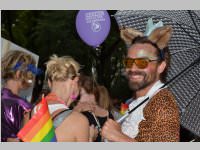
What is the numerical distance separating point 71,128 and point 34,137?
0.33 m

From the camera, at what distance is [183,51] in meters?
4.36

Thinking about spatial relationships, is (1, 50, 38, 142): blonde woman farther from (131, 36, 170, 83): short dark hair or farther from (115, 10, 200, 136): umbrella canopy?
(131, 36, 170, 83): short dark hair

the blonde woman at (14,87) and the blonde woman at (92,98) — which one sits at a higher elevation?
the blonde woman at (14,87)

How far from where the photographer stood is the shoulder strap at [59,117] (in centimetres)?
329

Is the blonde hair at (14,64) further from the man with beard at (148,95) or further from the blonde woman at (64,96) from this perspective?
the man with beard at (148,95)

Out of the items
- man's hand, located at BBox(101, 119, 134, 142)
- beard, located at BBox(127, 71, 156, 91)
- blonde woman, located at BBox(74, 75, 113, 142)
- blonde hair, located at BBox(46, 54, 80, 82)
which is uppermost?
blonde hair, located at BBox(46, 54, 80, 82)

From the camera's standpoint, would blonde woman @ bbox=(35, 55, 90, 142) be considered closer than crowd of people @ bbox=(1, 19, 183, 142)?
No

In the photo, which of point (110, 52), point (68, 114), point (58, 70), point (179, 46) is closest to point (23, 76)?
point (58, 70)

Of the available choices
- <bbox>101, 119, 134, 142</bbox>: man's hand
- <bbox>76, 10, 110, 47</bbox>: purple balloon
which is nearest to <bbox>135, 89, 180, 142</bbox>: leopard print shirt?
<bbox>101, 119, 134, 142</bbox>: man's hand

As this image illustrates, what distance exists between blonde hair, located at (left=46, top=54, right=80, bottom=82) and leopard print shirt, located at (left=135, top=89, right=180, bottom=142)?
687 mm

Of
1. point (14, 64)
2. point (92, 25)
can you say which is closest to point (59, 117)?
point (14, 64)

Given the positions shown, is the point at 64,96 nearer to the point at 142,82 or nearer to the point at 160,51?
the point at 142,82

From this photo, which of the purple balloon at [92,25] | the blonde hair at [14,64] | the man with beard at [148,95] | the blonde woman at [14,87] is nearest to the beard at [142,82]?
the man with beard at [148,95]

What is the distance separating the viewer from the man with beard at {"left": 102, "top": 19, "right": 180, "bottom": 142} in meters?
3.10
